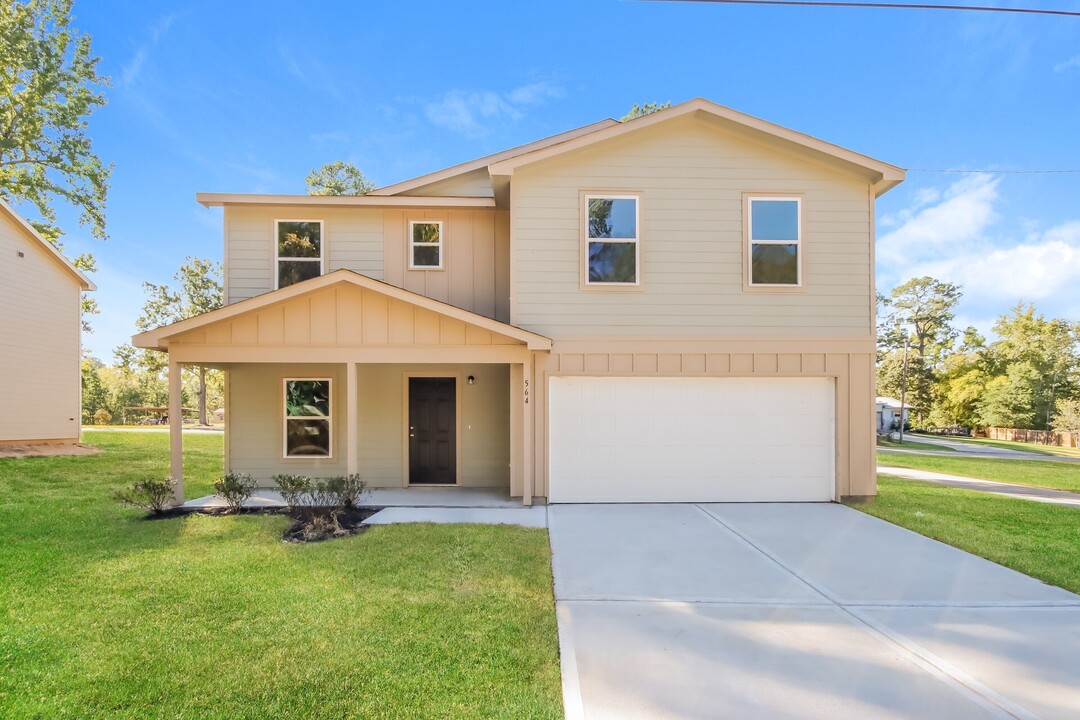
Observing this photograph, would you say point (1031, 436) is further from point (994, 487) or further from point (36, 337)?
point (36, 337)

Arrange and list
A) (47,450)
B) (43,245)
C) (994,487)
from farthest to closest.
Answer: (43,245)
(47,450)
(994,487)

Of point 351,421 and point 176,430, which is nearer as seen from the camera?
point 351,421

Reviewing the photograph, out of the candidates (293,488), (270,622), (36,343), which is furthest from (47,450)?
(270,622)

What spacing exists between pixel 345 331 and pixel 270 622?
14.7ft

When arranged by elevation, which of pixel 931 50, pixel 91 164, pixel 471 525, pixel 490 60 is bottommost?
pixel 471 525

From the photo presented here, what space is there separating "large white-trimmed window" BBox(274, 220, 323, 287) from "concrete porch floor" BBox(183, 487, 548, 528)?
3812 millimetres

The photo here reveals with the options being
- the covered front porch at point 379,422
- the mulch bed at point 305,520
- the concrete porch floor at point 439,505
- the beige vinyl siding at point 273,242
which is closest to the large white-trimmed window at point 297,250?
the beige vinyl siding at point 273,242

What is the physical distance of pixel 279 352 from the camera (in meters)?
7.21

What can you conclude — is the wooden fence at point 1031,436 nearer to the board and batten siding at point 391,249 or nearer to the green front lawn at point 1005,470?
the green front lawn at point 1005,470

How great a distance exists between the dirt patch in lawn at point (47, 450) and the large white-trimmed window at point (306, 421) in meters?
7.34

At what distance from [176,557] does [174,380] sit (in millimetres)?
3260

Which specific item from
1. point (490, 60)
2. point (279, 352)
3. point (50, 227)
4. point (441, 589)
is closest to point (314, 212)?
point (279, 352)

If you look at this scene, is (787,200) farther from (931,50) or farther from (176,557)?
(931,50)

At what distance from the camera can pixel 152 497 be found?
6.71m
